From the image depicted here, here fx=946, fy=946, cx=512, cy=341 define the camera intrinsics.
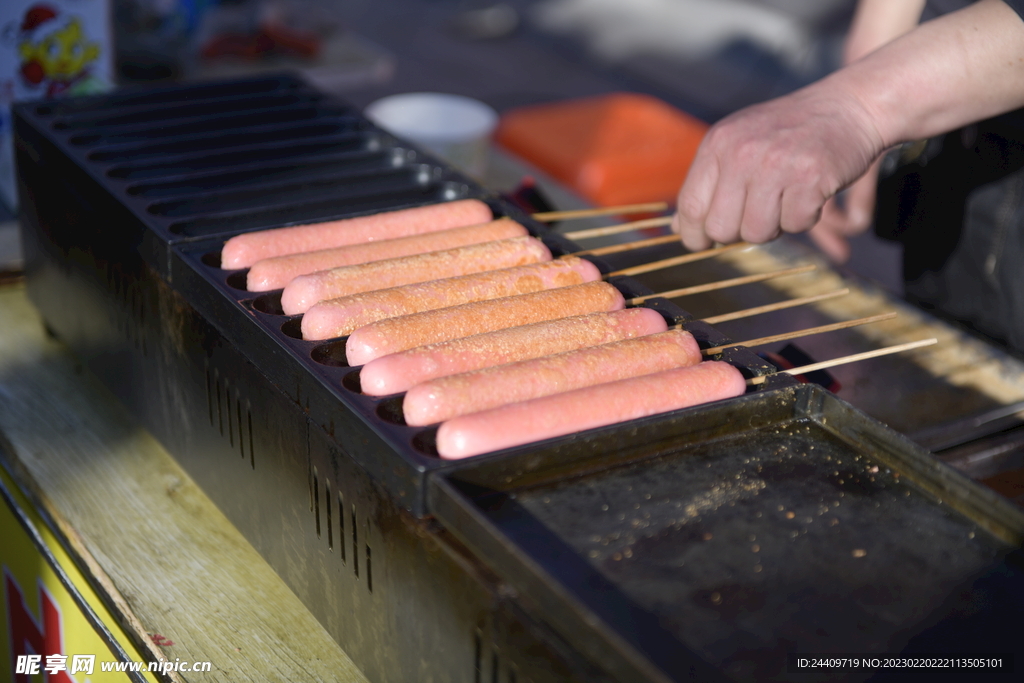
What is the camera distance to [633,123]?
4.10m

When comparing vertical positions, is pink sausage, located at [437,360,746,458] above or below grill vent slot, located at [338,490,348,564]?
above

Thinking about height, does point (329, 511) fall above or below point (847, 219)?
below

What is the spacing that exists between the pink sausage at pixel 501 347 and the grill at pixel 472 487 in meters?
0.04

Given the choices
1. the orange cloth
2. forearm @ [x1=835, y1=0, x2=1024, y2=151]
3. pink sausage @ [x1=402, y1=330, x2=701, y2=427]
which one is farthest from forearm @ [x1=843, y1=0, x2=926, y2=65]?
pink sausage @ [x1=402, y1=330, x2=701, y2=427]

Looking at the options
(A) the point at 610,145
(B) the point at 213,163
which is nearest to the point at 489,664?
(B) the point at 213,163

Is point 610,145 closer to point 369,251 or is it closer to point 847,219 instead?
point 847,219

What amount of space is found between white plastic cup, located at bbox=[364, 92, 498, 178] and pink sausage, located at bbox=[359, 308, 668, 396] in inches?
63.9

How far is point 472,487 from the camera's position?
4.12ft

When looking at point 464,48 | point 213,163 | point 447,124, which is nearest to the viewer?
point 213,163

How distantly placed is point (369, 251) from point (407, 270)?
12 centimetres

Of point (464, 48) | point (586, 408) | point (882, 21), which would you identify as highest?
point (882, 21)

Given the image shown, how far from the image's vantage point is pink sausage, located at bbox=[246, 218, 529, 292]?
1.63m

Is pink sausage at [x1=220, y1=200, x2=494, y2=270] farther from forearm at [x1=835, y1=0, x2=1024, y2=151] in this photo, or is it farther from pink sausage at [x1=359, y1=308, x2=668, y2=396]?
forearm at [x1=835, y1=0, x2=1024, y2=151]

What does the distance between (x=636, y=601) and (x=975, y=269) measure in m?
2.13
